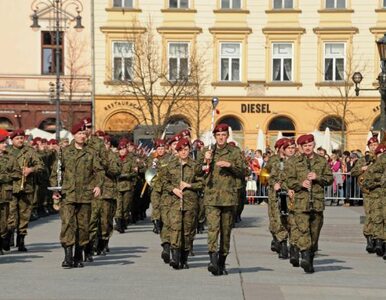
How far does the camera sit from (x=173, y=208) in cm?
1520

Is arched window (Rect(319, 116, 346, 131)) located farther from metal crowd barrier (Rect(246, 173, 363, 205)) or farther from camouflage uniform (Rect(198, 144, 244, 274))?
camouflage uniform (Rect(198, 144, 244, 274))

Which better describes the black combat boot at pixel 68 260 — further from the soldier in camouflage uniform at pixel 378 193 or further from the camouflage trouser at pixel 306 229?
the soldier in camouflage uniform at pixel 378 193

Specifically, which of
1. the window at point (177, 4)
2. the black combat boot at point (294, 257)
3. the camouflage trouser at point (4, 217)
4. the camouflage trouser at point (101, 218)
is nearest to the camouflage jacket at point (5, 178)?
the camouflage trouser at point (4, 217)

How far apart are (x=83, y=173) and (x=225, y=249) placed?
2332 mm

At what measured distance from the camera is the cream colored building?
2019 inches

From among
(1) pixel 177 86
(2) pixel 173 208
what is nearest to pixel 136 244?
(2) pixel 173 208

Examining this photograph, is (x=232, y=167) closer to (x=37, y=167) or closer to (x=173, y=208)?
(x=173, y=208)

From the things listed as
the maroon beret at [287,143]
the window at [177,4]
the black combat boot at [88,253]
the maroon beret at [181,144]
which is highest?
the window at [177,4]

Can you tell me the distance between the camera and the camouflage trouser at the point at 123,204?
72.7 ft

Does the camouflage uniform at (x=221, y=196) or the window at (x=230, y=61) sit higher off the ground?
the window at (x=230, y=61)

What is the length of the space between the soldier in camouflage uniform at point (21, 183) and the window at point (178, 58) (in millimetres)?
32891

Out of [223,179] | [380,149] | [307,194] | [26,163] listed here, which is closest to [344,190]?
[380,149]

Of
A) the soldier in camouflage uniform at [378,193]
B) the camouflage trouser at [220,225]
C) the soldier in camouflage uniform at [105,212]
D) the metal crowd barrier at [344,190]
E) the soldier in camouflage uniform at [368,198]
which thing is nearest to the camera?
the camouflage trouser at [220,225]

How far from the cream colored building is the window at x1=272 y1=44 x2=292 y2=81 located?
48 millimetres
